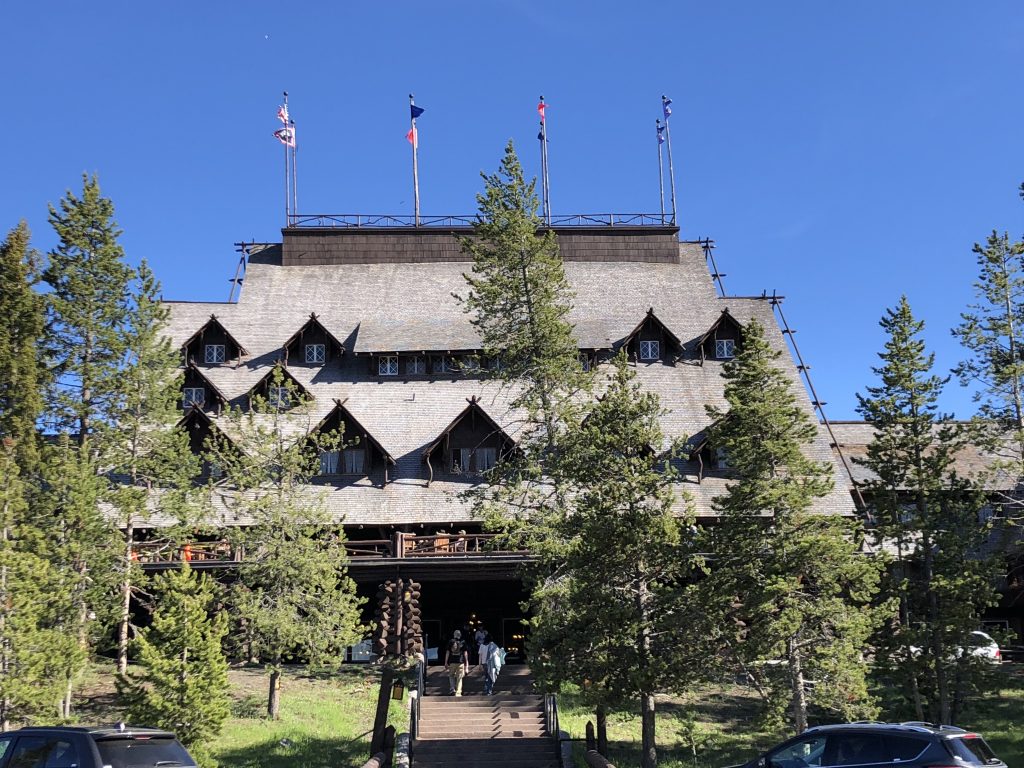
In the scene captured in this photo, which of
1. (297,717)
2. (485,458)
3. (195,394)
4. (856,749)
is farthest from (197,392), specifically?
(856,749)

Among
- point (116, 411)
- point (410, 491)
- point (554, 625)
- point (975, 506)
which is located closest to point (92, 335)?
point (116, 411)

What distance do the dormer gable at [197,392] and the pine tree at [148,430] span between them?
576 cm

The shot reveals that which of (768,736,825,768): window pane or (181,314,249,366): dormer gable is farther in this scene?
(181,314,249,366): dormer gable

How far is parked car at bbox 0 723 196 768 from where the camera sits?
42.3 ft

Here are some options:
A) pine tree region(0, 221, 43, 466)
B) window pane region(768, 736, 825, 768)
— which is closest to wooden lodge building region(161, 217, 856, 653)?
pine tree region(0, 221, 43, 466)

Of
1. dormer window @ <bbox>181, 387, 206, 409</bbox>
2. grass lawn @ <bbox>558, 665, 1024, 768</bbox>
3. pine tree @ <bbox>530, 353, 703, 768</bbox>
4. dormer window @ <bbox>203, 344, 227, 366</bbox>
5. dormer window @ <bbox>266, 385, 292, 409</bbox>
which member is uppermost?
dormer window @ <bbox>203, 344, 227, 366</bbox>

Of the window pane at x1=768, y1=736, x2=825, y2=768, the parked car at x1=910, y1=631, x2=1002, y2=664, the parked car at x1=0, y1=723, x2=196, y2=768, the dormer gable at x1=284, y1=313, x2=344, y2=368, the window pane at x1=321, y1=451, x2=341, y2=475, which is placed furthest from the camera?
the dormer gable at x1=284, y1=313, x2=344, y2=368

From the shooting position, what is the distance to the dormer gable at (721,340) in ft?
Answer: 143

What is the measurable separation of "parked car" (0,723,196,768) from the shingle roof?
69.6 feet

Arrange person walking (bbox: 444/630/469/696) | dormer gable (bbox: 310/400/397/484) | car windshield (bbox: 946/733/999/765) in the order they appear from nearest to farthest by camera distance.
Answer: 1. car windshield (bbox: 946/733/999/765)
2. person walking (bbox: 444/630/469/696)
3. dormer gable (bbox: 310/400/397/484)

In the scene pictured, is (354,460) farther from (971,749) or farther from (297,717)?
(971,749)

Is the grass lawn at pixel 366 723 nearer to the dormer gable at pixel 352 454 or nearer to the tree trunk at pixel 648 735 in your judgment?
the tree trunk at pixel 648 735

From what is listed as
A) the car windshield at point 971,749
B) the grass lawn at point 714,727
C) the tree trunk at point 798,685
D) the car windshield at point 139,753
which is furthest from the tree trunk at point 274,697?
the car windshield at point 971,749

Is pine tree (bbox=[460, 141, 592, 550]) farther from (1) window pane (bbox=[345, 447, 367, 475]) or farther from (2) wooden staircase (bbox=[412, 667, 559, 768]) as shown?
(1) window pane (bbox=[345, 447, 367, 475])
